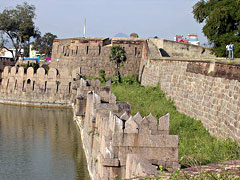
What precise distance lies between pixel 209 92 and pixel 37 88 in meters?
25.3

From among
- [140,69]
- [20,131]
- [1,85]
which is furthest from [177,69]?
[1,85]

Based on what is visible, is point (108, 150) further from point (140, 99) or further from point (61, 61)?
point (61, 61)

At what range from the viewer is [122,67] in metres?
42.7

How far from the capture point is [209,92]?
15.9 meters

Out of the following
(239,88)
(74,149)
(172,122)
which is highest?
(239,88)

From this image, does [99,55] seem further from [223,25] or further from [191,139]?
[191,139]

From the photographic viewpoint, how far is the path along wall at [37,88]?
3844 centimetres

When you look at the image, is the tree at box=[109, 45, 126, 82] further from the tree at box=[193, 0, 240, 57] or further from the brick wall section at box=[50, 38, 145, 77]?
the tree at box=[193, 0, 240, 57]

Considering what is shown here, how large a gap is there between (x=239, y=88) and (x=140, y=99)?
39.0 ft

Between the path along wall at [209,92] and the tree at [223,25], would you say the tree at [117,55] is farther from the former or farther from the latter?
the path along wall at [209,92]

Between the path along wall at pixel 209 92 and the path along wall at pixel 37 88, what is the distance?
1447cm

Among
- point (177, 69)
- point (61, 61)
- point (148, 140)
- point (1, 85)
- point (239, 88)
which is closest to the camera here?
point (148, 140)

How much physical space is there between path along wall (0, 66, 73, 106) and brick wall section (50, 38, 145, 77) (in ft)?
10.3

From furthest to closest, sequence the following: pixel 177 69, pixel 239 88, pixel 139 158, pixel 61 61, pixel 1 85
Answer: pixel 61 61, pixel 1 85, pixel 177 69, pixel 239 88, pixel 139 158
